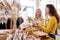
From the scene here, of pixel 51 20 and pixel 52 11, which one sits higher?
pixel 52 11

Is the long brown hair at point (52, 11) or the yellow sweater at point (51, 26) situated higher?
the long brown hair at point (52, 11)

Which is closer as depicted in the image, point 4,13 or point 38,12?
point 4,13

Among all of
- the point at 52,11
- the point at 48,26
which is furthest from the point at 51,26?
the point at 52,11

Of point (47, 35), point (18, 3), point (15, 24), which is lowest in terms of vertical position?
point (47, 35)

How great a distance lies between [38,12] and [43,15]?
2.7 inches

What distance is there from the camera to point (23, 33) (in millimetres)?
1558

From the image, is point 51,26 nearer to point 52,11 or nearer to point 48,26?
point 48,26

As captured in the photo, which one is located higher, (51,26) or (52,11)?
(52,11)

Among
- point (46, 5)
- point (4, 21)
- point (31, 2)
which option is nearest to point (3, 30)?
point (4, 21)

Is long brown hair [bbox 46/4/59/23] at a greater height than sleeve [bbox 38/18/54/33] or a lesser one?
Result: greater

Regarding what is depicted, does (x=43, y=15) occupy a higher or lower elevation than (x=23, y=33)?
higher

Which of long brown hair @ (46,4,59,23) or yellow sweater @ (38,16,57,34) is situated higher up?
long brown hair @ (46,4,59,23)

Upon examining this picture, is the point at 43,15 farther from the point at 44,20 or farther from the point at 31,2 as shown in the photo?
the point at 31,2

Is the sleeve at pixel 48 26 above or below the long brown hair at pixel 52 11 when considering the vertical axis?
below
